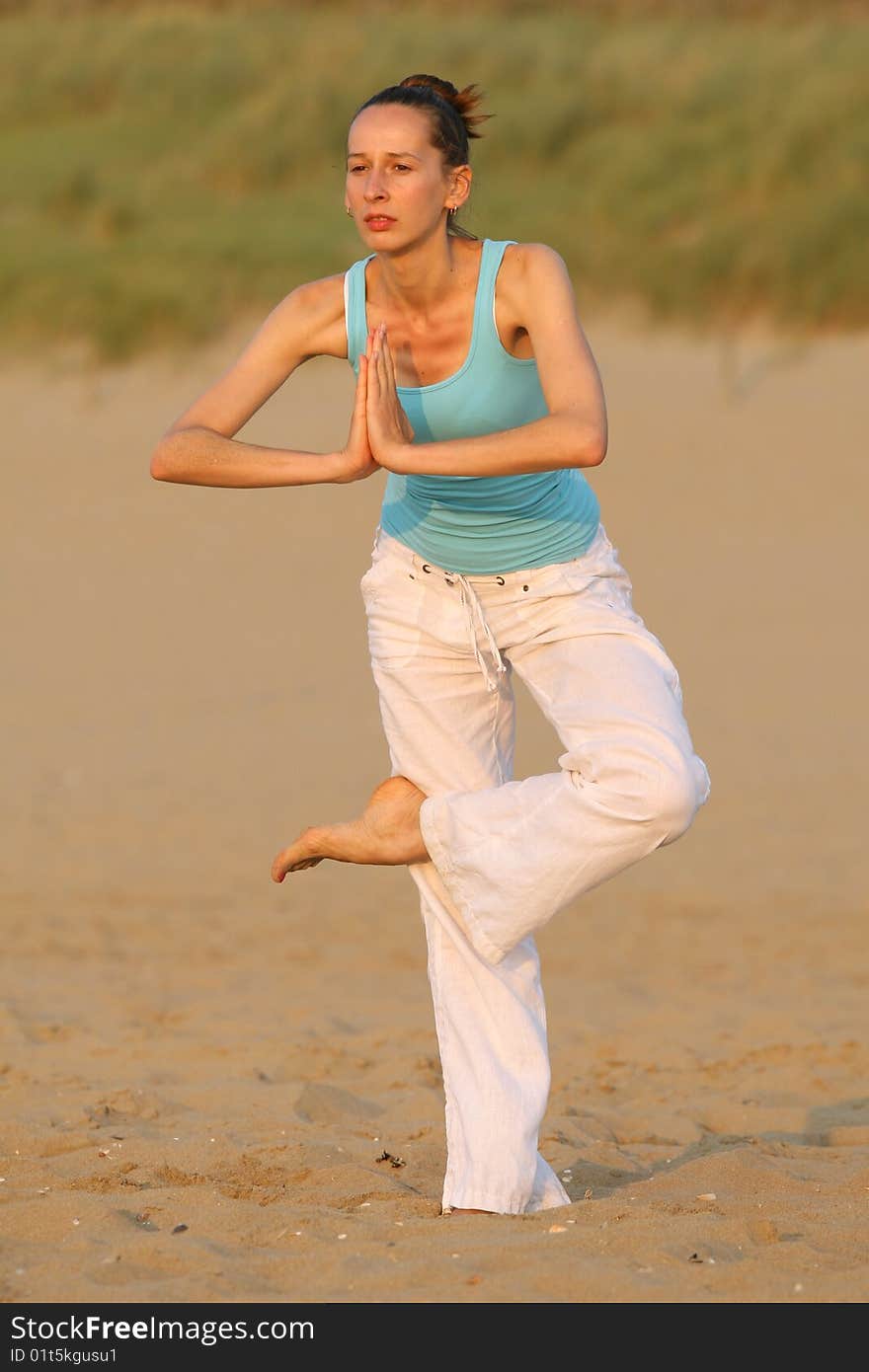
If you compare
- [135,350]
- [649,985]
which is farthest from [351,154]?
[135,350]

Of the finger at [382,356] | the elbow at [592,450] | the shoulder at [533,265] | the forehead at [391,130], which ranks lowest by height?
the elbow at [592,450]

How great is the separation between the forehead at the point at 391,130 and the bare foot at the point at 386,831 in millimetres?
1295

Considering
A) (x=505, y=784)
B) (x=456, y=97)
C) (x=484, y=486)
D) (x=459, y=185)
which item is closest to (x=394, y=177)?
(x=459, y=185)

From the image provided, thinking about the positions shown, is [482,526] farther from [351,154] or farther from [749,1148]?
[749,1148]

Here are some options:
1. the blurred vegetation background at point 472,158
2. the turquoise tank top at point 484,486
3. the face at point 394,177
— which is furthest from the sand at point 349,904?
the face at point 394,177

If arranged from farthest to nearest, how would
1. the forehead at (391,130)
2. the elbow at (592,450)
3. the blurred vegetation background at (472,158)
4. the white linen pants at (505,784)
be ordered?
the blurred vegetation background at (472,158), the forehead at (391,130), the white linen pants at (505,784), the elbow at (592,450)

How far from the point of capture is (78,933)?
8109 mm

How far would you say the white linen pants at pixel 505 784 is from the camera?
4.20 meters

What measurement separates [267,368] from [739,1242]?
2011 millimetres

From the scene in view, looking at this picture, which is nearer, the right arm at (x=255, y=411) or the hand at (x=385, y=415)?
the hand at (x=385, y=415)

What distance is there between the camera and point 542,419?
4129 mm

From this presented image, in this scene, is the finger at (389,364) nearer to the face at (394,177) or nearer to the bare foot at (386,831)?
the face at (394,177)

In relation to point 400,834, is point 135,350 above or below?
above

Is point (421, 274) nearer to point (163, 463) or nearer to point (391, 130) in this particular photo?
point (391, 130)
